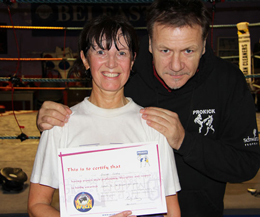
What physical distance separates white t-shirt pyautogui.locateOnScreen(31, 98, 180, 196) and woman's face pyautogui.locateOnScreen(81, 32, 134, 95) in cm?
9

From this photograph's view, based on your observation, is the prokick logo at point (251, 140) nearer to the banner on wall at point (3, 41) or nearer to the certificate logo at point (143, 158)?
the certificate logo at point (143, 158)

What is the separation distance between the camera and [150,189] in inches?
38.7

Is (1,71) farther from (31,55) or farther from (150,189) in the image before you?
(150,189)

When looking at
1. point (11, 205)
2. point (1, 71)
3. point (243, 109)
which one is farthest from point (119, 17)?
point (1, 71)

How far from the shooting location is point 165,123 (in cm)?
107

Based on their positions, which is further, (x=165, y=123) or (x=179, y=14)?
(x=179, y=14)

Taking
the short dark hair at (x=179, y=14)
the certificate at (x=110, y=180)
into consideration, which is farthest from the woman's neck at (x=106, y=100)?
the short dark hair at (x=179, y=14)

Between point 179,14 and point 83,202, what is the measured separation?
31.4 inches

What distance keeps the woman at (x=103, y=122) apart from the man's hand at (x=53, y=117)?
0.9 inches

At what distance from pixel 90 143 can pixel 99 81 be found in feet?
0.77

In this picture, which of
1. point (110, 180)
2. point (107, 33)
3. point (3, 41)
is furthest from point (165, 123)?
point (3, 41)

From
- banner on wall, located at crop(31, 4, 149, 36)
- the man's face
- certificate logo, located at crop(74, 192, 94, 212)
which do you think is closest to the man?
the man's face

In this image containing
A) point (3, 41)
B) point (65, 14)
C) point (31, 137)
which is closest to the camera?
point (31, 137)

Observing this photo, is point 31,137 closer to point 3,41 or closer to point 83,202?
point 83,202
